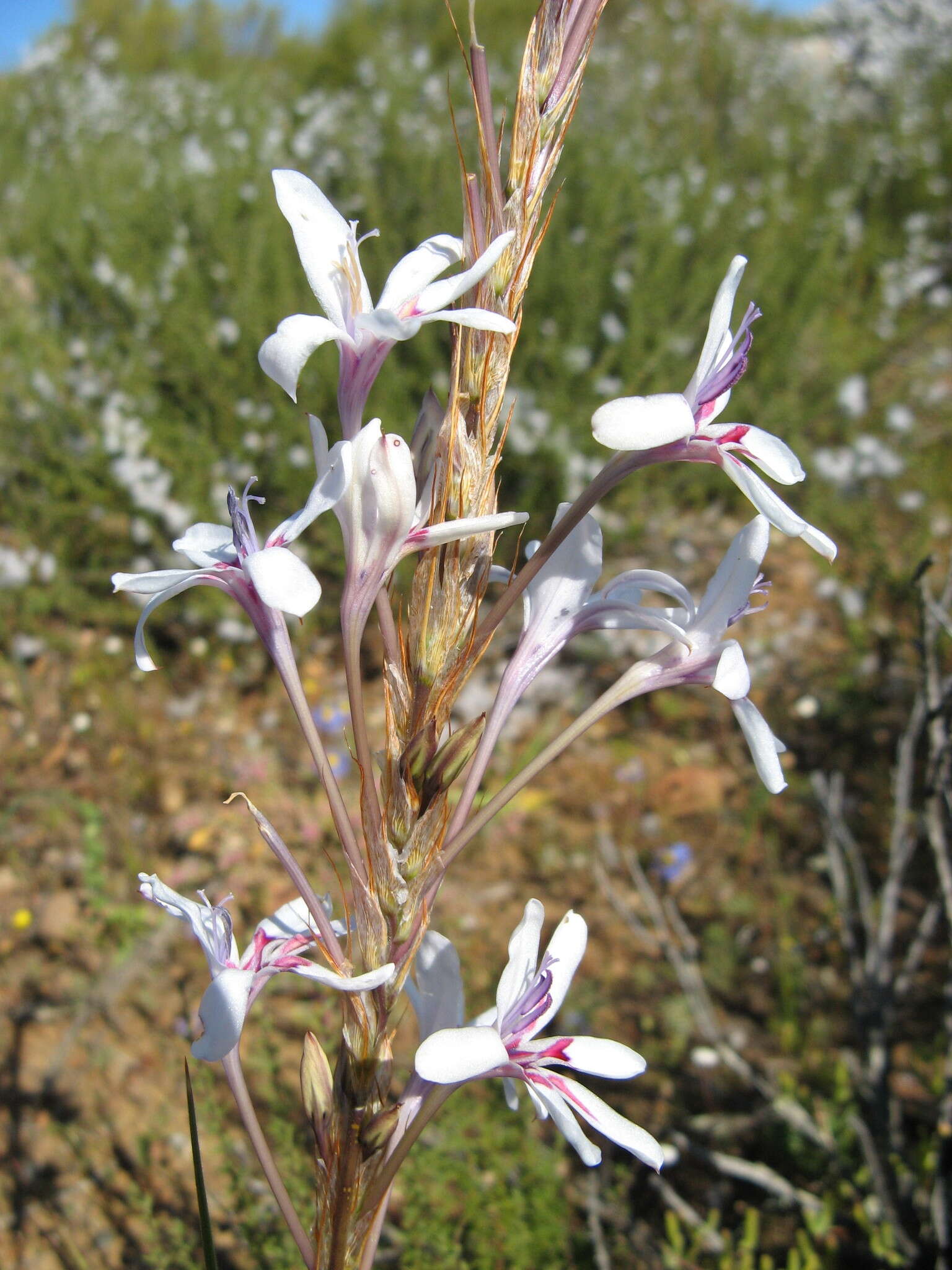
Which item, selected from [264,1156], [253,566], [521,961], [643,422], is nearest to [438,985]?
[521,961]

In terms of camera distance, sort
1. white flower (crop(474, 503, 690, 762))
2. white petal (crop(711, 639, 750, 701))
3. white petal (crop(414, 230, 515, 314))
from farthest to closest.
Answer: white flower (crop(474, 503, 690, 762)) < white petal (crop(711, 639, 750, 701)) < white petal (crop(414, 230, 515, 314))

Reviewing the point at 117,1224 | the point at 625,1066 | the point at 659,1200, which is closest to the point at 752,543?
the point at 625,1066

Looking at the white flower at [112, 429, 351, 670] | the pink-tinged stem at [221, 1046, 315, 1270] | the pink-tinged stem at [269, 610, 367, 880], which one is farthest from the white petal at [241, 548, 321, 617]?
the pink-tinged stem at [221, 1046, 315, 1270]

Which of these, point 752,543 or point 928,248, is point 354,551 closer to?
point 752,543

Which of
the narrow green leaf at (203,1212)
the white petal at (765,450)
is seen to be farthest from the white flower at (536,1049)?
the white petal at (765,450)

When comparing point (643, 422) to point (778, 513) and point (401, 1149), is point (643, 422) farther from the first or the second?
point (401, 1149)

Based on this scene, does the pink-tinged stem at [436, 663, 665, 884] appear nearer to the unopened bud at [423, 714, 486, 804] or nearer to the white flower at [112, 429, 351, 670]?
the unopened bud at [423, 714, 486, 804]
